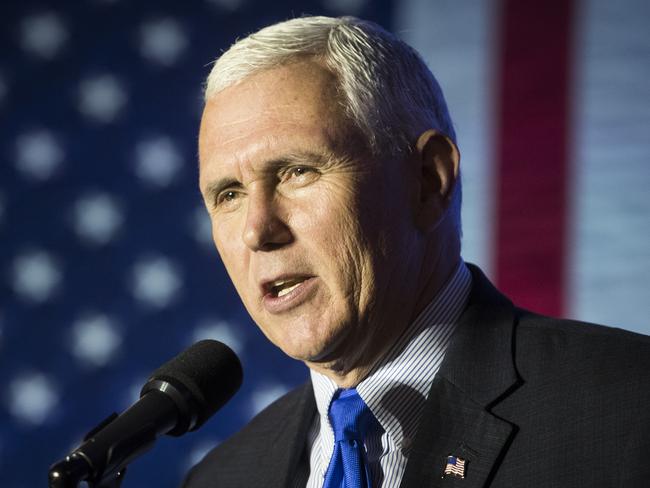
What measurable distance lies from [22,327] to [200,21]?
1279mm

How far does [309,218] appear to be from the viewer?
167 centimetres

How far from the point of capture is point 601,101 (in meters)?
2.63

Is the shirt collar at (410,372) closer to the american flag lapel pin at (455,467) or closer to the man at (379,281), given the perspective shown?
the man at (379,281)

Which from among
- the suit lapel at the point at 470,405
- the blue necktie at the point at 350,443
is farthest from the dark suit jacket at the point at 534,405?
the blue necktie at the point at 350,443

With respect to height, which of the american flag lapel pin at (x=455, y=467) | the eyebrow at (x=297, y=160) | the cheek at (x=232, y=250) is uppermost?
the eyebrow at (x=297, y=160)

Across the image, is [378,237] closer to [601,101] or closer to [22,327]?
[601,101]

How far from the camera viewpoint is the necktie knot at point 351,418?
1.73 m

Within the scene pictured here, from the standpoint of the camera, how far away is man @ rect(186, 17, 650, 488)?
1.58 metres

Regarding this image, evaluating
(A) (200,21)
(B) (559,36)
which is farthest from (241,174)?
(A) (200,21)

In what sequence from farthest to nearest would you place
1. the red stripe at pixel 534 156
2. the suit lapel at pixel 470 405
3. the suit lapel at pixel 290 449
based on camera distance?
the red stripe at pixel 534 156 → the suit lapel at pixel 290 449 → the suit lapel at pixel 470 405

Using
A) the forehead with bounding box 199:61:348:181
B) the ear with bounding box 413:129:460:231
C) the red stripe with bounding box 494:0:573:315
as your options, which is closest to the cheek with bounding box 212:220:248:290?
the forehead with bounding box 199:61:348:181

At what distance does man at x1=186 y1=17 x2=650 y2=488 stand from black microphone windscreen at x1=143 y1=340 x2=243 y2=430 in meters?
0.13

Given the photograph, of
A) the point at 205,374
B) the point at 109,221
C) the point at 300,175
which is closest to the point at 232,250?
the point at 300,175

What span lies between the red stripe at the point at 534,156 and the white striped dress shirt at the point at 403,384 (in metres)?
0.88
